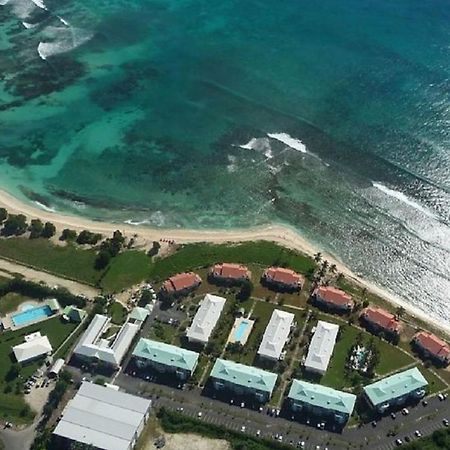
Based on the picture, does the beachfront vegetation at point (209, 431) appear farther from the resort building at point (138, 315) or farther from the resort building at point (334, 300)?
the resort building at point (334, 300)

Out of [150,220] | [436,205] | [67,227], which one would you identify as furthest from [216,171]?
[436,205]

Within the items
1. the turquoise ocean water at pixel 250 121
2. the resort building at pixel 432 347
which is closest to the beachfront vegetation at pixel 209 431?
the resort building at pixel 432 347

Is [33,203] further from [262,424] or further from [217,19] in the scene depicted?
[217,19]

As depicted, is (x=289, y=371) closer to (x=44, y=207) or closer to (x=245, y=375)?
(x=245, y=375)

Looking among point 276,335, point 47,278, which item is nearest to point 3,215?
point 47,278

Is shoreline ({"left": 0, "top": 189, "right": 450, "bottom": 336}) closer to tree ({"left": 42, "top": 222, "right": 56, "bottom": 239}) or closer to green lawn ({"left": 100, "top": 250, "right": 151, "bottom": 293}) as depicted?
tree ({"left": 42, "top": 222, "right": 56, "bottom": 239})
